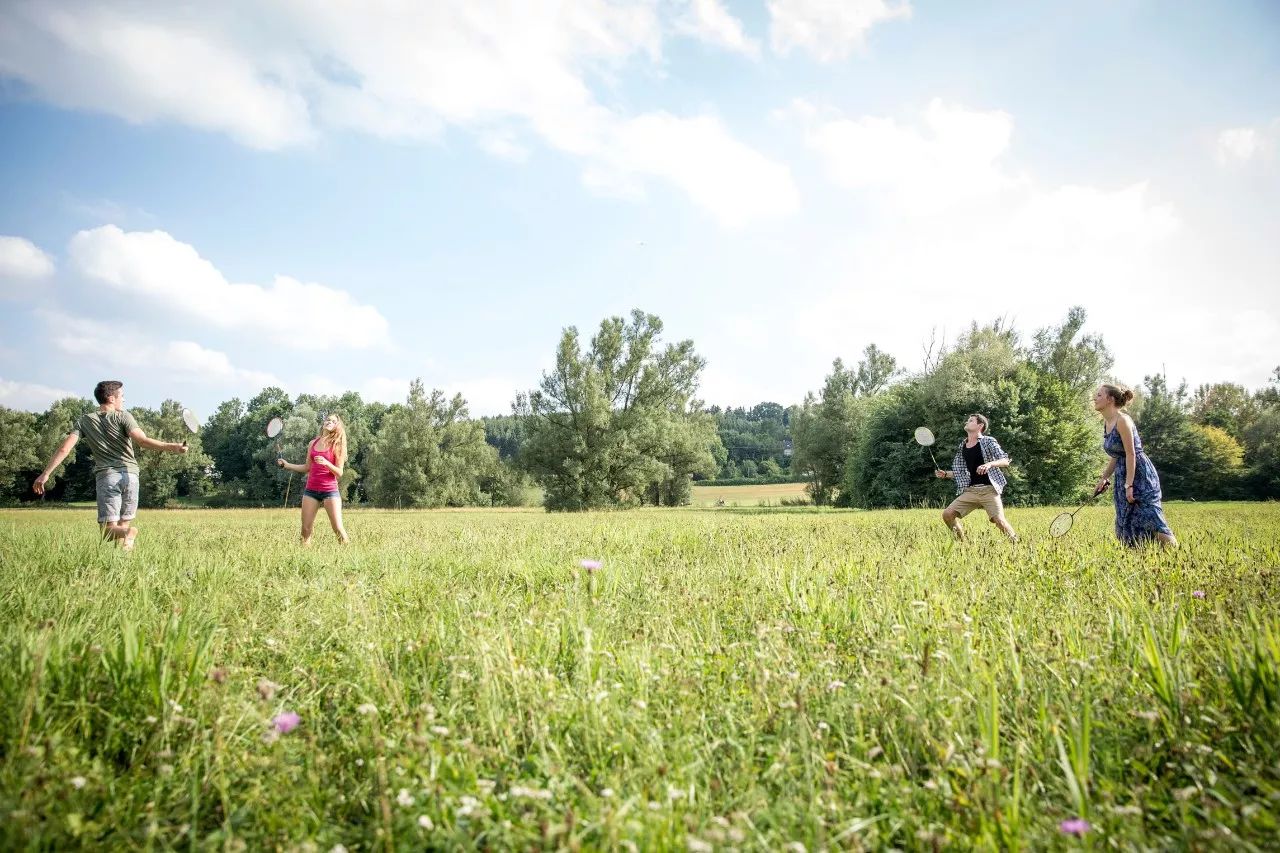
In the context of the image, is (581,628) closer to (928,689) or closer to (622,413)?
(928,689)

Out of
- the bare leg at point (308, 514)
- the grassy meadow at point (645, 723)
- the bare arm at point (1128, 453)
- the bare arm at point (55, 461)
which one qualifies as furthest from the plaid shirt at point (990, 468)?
the bare arm at point (55, 461)

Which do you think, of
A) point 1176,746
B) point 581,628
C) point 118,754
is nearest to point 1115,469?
point 1176,746

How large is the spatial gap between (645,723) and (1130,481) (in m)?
7.42

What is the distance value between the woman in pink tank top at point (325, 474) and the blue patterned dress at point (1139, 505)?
10601mm

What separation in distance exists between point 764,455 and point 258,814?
424ft

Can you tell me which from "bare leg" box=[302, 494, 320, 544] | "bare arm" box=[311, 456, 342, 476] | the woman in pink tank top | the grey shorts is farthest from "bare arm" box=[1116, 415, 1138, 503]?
the grey shorts

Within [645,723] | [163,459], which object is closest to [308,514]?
[645,723]

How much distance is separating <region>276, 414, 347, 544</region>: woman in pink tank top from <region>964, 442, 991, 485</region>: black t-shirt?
9.78 meters

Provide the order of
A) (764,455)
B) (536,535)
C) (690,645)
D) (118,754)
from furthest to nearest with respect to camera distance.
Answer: (764,455), (536,535), (690,645), (118,754)

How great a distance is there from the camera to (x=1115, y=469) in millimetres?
7836

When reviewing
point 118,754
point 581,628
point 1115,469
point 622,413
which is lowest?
point 118,754

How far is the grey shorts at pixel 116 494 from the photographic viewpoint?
311 inches

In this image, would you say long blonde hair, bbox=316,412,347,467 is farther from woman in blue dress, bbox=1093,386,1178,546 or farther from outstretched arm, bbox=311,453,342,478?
woman in blue dress, bbox=1093,386,1178,546

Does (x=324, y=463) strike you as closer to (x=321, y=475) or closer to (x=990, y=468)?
(x=321, y=475)
